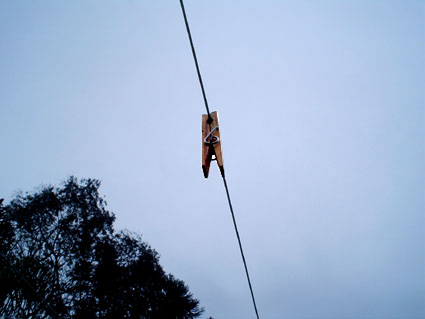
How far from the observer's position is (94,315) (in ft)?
50.3

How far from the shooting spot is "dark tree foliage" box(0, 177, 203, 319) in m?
13.3

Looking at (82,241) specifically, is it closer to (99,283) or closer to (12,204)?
(99,283)

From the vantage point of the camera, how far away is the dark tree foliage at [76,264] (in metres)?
13.3

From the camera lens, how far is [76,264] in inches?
626

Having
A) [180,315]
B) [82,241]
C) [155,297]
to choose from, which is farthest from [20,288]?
[180,315]

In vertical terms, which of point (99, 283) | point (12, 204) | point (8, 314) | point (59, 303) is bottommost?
point (8, 314)

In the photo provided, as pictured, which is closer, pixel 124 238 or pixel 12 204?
pixel 12 204

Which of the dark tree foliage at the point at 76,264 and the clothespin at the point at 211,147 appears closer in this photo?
the clothespin at the point at 211,147

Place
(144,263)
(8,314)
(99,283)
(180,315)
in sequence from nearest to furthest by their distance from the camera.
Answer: (8,314) → (99,283) → (144,263) → (180,315)

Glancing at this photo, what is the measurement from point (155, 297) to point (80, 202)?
8.78 m

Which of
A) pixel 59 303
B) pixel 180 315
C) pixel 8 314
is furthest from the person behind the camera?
pixel 180 315

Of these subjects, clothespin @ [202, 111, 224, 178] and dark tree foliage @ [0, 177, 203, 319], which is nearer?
clothespin @ [202, 111, 224, 178]

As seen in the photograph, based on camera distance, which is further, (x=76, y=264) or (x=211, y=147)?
(x=76, y=264)

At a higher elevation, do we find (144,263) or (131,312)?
(144,263)
